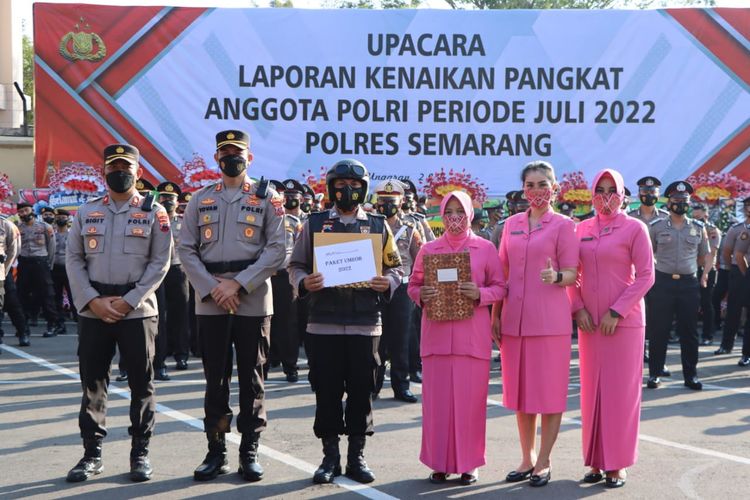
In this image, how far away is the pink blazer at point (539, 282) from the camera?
6074 millimetres

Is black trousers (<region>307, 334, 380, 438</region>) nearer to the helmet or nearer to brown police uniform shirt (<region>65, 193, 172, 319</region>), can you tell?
the helmet

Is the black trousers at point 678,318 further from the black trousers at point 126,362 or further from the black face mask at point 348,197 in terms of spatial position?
the black trousers at point 126,362

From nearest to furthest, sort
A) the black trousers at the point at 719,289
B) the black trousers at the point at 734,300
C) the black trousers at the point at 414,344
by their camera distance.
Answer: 1. the black trousers at the point at 414,344
2. the black trousers at the point at 734,300
3. the black trousers at the point at 719,289

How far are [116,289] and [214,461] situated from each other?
1.33 meters

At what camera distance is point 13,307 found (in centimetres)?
1344

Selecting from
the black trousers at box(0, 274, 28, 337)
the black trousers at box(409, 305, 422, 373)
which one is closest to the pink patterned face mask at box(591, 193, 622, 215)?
the black trousers at box(409, 305, 422, 373)

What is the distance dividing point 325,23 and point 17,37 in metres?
17.4

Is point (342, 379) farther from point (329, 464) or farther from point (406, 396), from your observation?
point (406, 396)

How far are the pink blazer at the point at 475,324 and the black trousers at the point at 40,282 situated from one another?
1003 cm

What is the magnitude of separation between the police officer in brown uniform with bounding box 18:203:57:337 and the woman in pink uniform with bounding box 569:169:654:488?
1068 centimetres

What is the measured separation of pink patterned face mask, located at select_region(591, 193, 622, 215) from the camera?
20.8 feet

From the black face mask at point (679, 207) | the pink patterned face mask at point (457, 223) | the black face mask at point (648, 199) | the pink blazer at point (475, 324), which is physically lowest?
the pink blazer at point (475, 324)

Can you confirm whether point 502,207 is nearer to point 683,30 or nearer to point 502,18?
point 502,18

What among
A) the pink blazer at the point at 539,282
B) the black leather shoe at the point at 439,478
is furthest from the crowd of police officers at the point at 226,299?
the pink blazer at the point at 539,282
